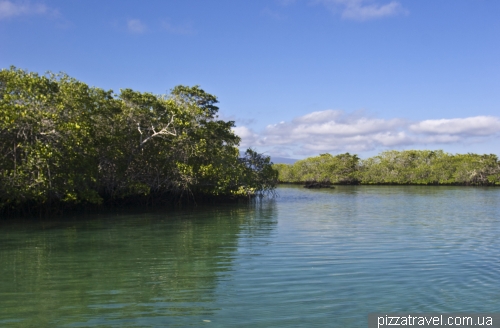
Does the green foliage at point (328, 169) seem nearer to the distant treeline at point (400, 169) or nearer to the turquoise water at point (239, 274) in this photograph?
the distant treeline at point (400, 169)

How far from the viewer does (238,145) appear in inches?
974

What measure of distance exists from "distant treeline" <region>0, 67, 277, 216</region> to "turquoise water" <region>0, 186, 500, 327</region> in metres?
1.70

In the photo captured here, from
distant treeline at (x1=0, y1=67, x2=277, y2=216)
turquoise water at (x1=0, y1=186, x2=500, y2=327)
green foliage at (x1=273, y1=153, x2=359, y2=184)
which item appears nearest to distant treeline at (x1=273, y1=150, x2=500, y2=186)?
green foliage at (x1=273, y1=153, x2=359, y2=184)

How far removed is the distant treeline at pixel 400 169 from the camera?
48250 mm

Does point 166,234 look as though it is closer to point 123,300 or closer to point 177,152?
point 123,300

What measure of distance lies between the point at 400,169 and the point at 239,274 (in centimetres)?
5076

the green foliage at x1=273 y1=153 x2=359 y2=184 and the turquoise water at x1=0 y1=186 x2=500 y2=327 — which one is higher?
the green foliage at x1=273 y1=153 x2=359 y2=184

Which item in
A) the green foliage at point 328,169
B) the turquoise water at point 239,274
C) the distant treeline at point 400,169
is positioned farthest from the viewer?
the green foliage at point 328,169

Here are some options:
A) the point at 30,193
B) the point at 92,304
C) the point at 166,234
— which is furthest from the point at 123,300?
the point at 30,193

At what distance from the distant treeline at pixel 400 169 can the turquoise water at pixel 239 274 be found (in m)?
39.5

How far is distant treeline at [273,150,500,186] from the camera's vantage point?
158 ft

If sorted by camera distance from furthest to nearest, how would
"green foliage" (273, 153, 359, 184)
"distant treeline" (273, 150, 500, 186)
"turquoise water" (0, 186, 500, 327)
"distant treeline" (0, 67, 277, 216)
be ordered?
1. "green foliage" (273, 153, 359, 184)
2. "distant treeline" (273, 150, 500, 186)
3. "distant treeline" (0, 67, 277, 216)
4. "turquoise water" (0, 186, 500, 327)

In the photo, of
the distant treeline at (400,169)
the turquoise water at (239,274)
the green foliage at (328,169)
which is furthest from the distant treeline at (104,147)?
the distant treeline at (400,169)

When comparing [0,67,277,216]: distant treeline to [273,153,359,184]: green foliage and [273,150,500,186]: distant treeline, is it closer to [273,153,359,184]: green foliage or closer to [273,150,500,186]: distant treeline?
[273,153,359,184]: green foliage
